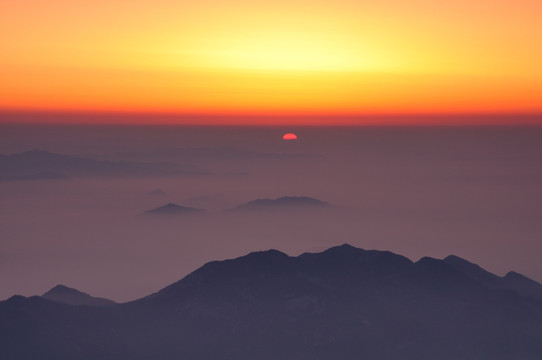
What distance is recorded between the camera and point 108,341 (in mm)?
168250

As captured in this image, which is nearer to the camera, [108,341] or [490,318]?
[108,341]

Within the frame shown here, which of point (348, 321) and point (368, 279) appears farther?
point (368, 279)

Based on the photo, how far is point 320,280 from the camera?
189 metres

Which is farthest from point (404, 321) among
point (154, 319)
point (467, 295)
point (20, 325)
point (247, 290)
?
point (20, 325)

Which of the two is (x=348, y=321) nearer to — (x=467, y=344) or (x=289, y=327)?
(x=289, y=327)

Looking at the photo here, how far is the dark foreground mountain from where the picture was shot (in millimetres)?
167000

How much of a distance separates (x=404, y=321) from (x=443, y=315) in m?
11.2

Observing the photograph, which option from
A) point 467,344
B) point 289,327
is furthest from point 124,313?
point 467,344

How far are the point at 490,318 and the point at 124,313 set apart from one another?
77645 millimetres

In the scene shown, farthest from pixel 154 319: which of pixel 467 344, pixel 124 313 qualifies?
pixel 467 344

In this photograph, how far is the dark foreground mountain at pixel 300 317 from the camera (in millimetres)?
167000

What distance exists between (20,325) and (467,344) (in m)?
89.7

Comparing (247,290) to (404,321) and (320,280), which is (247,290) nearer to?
(320,280)

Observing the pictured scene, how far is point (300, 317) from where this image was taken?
177m
